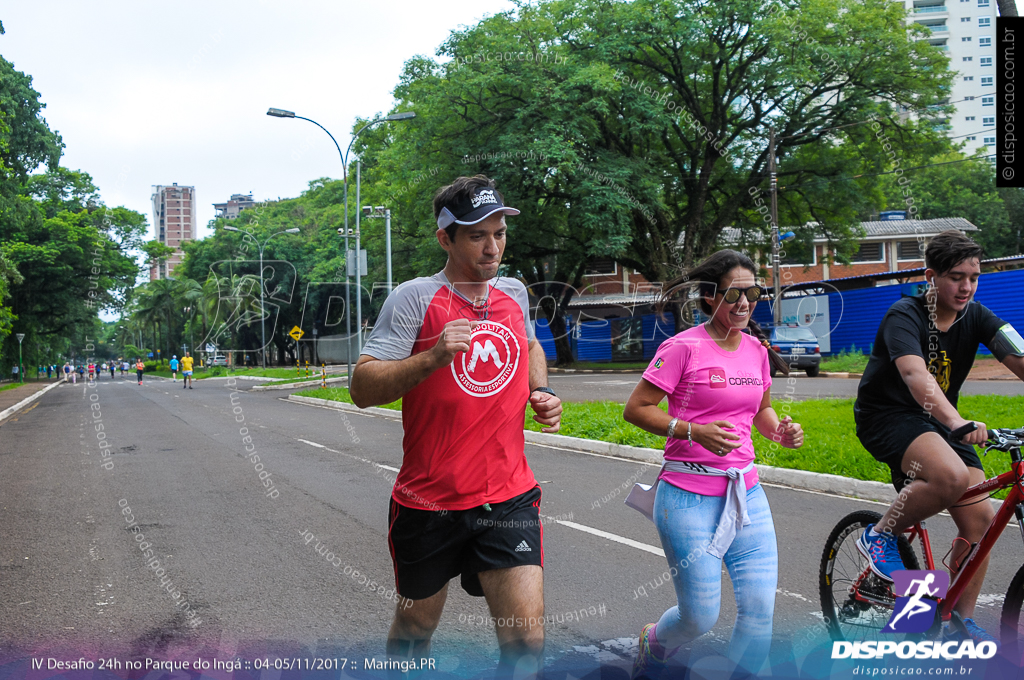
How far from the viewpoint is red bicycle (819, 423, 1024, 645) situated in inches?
118

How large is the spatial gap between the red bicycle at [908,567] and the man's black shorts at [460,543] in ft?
5.47

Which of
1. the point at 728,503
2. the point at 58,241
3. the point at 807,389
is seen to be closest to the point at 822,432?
the point at 728,503

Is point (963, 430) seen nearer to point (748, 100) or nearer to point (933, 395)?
point (933, 395)

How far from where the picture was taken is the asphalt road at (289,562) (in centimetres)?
404

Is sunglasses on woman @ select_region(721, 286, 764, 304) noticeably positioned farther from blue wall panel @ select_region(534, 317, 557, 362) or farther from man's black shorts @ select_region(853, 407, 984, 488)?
blue wall panel @ select_region(534, 317, 557, 362)

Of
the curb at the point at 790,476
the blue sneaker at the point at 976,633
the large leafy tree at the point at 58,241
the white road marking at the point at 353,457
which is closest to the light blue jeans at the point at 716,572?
the blue sneaker at the point at 976,633

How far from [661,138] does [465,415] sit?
91.6 feet

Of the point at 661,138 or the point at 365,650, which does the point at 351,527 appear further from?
the point at 661,138

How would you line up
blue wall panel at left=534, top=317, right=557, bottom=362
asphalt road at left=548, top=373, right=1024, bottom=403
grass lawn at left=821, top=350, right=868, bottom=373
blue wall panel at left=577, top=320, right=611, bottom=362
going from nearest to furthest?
asphalt road at left=548, top=373, right=1024, bottom=403
grass lawn at left=821, top=350, right=868, bottom=373
blue wall panel at left=534, top=317, right=557, bottom=362
blue wall panel at left=577, top=320, right=611, bottom=362

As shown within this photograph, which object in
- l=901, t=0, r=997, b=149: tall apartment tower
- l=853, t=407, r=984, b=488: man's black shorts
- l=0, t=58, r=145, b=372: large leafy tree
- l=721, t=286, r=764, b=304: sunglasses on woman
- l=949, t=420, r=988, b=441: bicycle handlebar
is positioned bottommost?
l=853, t=407, r=984, b=488: man's black shorts

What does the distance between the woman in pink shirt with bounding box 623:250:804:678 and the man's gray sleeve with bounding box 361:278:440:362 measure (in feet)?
2.82

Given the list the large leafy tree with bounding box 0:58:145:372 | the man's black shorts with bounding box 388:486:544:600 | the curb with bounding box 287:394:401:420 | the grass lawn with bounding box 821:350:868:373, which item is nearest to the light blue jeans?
the man's black shorts with bounding box 388:486:544:600

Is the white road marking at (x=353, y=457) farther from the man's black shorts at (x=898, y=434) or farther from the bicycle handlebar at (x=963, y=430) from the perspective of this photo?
the bicycle handlebar at (x=963, y=430)

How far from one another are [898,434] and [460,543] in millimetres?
1963
